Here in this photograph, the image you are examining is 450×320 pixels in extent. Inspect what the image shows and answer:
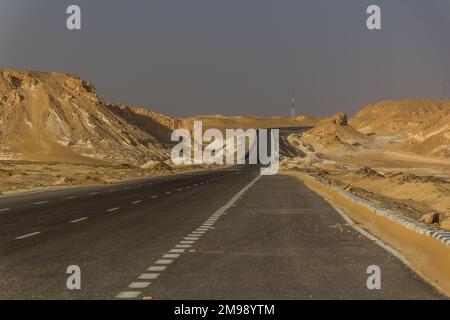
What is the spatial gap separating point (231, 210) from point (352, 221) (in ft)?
18.2

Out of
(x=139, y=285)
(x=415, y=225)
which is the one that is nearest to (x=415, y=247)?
(x=415, y=225)

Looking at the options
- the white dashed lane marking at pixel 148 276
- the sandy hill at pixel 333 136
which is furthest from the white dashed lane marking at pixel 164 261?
the sandy hill at pixel 333 136

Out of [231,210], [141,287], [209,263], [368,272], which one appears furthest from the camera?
[231,210]

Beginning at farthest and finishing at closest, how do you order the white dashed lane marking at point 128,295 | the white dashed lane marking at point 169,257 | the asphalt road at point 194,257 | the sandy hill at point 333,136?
1. the sandy hill at point 333,136
2. the asphalt road at point 194,257
3. the white dashed lane marking at point 169,257
4. the white dashed lane marking at point 128,295

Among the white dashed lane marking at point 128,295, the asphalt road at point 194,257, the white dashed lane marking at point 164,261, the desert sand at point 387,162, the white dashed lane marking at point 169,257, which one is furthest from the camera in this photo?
the desert sand at point 387,162

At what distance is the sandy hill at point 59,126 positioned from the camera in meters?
119

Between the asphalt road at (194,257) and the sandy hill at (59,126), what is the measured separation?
9601cm

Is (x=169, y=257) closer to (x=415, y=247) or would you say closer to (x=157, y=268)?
(x=157, y=268)

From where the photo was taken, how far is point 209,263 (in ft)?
37.8

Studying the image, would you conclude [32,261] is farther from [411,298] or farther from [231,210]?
[231,210]

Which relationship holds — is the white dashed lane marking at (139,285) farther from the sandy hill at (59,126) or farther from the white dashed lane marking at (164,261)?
the sandy hill at (59,126)

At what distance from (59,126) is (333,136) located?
62911mm

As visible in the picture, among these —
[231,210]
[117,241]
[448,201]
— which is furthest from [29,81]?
[117,241]

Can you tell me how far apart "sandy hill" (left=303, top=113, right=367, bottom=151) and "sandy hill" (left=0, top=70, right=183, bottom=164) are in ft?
115
